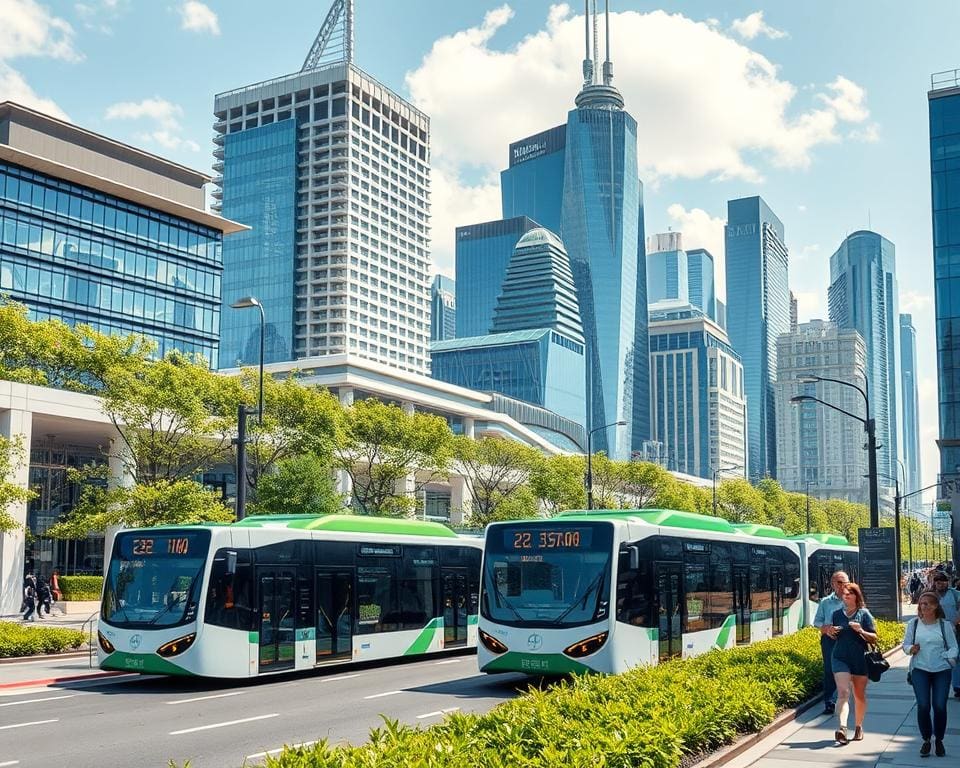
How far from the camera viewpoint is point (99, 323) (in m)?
83.2

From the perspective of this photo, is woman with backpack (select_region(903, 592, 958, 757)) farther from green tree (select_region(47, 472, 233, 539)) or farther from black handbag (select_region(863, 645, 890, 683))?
Result: green tree (select_region(47, 472, 233, 539))

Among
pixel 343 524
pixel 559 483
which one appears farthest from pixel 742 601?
pixel 559 483

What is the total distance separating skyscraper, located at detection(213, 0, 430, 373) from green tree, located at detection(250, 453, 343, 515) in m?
126

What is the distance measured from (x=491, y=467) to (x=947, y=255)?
3292 cm

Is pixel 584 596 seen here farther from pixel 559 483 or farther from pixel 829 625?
pixel 559 483

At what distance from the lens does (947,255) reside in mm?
72000

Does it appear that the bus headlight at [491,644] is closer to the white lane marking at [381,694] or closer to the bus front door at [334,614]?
the white lane marking at [381,694]

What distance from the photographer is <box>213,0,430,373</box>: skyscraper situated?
17238 centimetres

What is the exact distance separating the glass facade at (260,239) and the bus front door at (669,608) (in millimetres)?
153903

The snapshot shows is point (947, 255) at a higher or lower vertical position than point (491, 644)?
higher

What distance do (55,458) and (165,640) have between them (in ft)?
147

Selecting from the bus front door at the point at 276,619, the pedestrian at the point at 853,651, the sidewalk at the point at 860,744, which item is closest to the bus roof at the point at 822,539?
the bus front door at the point at 276,619

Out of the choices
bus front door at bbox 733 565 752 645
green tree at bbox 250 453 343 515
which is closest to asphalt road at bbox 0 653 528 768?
bus front door at bbox 733 565 752 645

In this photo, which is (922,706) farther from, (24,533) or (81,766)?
(24,533)
